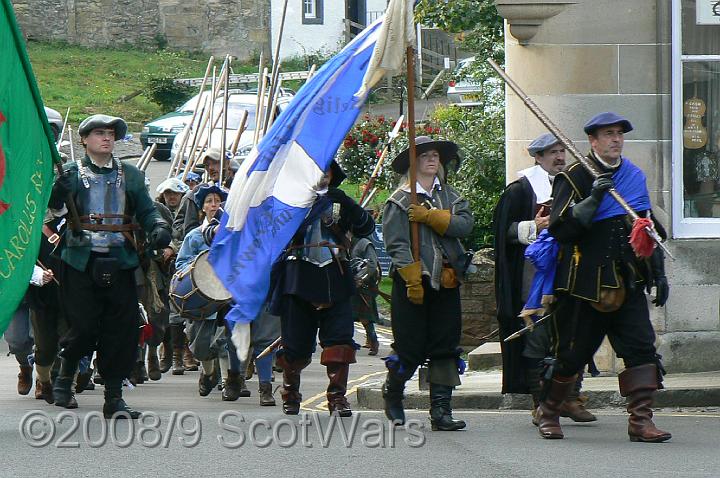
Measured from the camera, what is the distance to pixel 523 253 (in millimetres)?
9586

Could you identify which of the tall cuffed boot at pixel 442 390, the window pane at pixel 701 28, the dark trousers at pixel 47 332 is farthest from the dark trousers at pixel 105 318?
the window pane at pixel 701 28

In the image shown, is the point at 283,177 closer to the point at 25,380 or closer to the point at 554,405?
the point at 554,405

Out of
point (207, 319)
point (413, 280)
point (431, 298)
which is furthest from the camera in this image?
point (207, 319)

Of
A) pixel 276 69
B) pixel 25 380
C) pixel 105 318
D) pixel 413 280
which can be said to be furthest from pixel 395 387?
pixel 276 69

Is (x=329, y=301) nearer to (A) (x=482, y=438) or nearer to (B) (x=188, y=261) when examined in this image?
(A) (x=482, y=438)

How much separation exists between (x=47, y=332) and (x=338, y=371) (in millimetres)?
2552

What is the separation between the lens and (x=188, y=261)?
456 inches

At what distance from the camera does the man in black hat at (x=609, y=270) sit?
828 centimetres

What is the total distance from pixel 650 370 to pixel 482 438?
3.60 ft

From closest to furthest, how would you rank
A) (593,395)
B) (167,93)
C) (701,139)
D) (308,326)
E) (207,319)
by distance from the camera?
(308,326)
(593,395)
(701,139)
(207,319)
(167,93)

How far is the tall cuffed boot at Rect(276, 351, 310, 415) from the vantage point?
32.2 feet

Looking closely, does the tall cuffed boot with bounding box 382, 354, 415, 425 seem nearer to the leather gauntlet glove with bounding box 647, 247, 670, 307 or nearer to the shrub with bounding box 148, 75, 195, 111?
the leather gauntlet glove with bounding box 647, 247, 670, 307

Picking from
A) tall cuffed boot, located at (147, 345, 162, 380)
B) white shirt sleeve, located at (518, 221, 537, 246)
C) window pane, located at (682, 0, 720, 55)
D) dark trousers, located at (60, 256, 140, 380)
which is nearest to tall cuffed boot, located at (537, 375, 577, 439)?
white shirt sleeve, located at (518, 221, 537, 246)

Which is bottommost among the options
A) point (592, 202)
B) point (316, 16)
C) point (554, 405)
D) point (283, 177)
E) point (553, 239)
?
point (554, 405)
